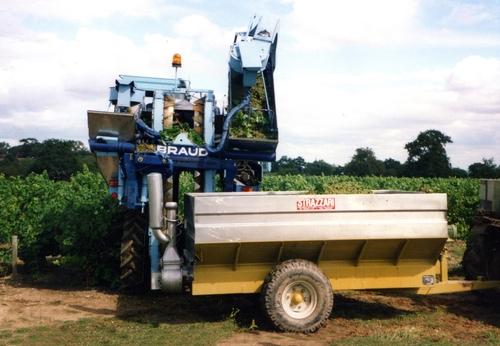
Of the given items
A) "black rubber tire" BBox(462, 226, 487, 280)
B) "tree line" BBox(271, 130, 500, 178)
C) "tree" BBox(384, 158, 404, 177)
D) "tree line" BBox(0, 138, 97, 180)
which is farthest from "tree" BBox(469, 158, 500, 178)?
"black rubber tire" BBox(462, 226, 487, 280)

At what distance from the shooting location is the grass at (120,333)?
718cm

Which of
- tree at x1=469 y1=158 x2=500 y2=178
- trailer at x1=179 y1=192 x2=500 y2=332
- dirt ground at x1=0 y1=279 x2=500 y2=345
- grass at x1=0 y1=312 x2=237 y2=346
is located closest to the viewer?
grass at x1=0 y1=312 x2=237 y2=346

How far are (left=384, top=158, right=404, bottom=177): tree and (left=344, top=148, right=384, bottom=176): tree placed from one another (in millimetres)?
1325

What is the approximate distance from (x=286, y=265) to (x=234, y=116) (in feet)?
8.94

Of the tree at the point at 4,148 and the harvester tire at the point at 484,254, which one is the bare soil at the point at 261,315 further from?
the tree at the point at 4,148

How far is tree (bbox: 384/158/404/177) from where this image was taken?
7676cm

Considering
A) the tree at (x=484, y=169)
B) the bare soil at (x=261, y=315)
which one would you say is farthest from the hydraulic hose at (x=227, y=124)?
the tree at (x=484, y=169)

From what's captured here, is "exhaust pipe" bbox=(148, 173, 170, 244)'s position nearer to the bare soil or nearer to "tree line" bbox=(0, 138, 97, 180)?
the bare soil

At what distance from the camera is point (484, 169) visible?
65.1 m

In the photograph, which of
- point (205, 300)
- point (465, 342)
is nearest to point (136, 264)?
point (205, 300)

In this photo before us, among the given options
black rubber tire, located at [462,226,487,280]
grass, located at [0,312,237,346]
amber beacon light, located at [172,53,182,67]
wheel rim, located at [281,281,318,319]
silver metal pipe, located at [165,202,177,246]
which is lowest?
grass, located at [0,312,237,346]

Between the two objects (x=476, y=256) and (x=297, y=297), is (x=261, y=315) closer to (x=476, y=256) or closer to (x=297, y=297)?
(x=297, y=297)

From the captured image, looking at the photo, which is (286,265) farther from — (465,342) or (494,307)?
(494,307)

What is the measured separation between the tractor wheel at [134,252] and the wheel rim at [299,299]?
3.05 m
